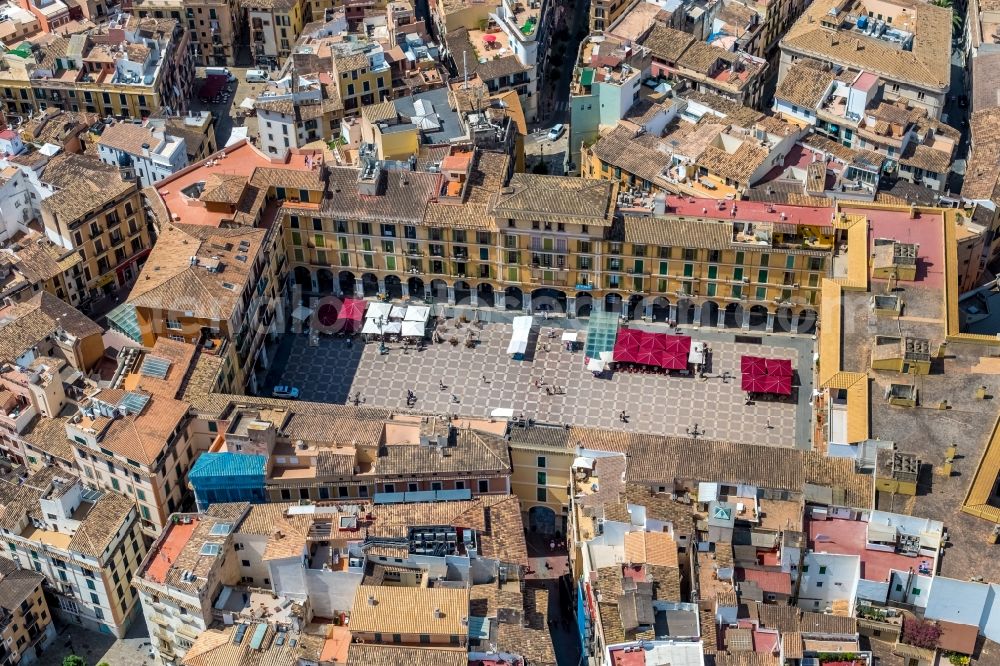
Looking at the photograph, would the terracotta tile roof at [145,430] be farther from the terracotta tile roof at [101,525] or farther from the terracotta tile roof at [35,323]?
the terracotta tile roof at [35,323]

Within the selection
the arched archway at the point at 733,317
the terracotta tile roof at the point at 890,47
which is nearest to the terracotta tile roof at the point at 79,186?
the arched archway at the point at 733,317

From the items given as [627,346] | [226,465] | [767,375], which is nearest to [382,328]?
[627,346]

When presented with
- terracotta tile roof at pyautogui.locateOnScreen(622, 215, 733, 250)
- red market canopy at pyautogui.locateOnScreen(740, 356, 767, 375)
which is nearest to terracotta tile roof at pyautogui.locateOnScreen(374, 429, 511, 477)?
terracotta tile roof at pyautogui.locateOnScreen(622, 215, 733, 250)

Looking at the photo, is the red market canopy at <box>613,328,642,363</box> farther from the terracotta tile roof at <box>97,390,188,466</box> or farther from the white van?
the white van

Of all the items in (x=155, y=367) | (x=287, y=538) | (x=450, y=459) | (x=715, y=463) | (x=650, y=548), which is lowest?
(x=287, y=538)

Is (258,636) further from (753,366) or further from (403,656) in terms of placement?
(753,366)
